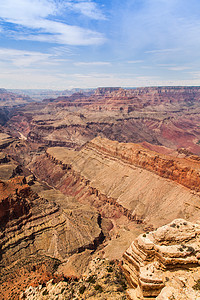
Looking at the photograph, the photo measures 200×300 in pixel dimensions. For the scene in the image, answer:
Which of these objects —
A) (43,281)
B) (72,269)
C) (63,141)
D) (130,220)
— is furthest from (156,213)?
(63,141)

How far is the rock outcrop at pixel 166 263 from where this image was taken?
19.4 meters

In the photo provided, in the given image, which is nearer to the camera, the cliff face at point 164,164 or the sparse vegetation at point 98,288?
the sparse vegetation at point 98,288

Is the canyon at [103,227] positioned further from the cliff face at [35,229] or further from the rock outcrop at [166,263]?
the cliff face at [35,229]

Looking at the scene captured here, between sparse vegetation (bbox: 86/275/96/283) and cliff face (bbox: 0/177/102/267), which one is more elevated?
sparse vegetation (bbox: 86/275/96/283)

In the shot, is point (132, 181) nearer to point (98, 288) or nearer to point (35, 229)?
point (35, 229)

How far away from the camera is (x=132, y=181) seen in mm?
80812

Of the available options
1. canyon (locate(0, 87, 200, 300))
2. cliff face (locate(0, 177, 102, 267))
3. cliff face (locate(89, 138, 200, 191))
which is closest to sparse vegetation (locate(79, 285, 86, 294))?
canyon (locate(0, 87, 200, 300))

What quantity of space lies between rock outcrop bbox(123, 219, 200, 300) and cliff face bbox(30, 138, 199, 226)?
123 ft

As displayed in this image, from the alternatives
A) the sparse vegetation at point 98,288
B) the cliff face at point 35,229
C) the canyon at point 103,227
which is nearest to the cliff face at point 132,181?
the canyon at point 103,227

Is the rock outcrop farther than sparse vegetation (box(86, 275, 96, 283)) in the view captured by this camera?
No

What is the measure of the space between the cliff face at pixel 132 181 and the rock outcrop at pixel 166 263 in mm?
37623

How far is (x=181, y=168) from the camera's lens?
228ft

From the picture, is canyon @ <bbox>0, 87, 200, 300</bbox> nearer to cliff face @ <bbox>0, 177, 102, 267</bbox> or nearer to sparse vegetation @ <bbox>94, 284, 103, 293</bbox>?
sparse vegetation @ <bbox>94, 284, 103, 293</bbox>

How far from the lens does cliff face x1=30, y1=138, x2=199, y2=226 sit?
217ft
